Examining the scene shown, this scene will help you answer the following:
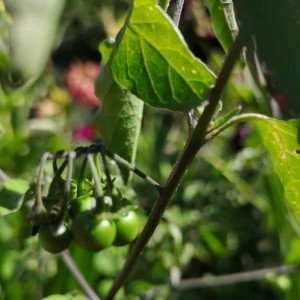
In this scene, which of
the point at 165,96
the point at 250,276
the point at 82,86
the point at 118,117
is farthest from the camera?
the point at 82,86

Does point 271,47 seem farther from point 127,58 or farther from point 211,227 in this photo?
point 211,227

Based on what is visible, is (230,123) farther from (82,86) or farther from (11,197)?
(82,86)

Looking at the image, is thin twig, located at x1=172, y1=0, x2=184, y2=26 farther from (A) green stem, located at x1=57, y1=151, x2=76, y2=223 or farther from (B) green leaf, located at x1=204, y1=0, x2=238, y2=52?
(A) green stem, located at x1=57, y1=151, x2=76, y2=223

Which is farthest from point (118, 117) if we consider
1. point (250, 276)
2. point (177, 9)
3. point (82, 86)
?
point (82, 86)

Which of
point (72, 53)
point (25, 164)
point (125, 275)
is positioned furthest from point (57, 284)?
point (72, 53)

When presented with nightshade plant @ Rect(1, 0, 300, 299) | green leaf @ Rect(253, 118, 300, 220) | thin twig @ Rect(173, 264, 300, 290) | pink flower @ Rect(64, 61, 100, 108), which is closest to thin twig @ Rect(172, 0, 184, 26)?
nightshade plant @ Rect(1, 0, 300, 299)

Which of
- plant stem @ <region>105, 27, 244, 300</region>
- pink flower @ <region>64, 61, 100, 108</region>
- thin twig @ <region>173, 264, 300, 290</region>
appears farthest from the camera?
pink flower @ <region>64, 61, 100, 108</region>

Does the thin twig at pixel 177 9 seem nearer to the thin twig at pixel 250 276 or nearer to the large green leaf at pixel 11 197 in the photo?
the large green leaf at pixel 11 197
